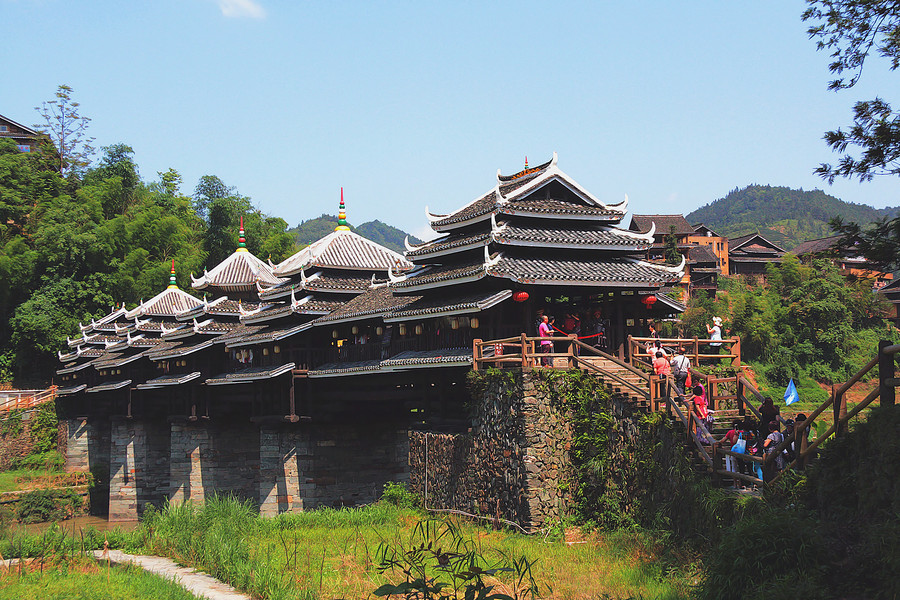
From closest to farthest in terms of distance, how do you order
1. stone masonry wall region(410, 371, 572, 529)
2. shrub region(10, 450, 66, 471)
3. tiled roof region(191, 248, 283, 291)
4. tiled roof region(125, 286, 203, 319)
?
stone masonry wall region(410, 371, 572, 529) → tiled roof region(191, 248, 283, 291) → tiled roof region(125, 286, 203, 319) → shrub region(10, 450, 66, 471)

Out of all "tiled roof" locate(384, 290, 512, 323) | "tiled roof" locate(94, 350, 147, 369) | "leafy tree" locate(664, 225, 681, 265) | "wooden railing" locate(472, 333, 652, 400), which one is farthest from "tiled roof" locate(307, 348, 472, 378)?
"leafy tree" locate(664, 225, 681, 265)

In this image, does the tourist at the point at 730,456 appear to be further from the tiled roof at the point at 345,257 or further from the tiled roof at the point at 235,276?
the tiled roof at the point at 235,276

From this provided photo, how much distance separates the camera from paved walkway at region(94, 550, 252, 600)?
14262mm

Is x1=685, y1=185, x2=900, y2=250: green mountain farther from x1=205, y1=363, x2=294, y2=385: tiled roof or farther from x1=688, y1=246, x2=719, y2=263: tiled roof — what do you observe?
x1=205, y1=363, x2=294, y2=385: tiled roof

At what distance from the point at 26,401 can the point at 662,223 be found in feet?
167

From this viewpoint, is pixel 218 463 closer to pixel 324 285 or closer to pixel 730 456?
pixel 324 285

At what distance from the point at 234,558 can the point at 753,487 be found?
9.74 m

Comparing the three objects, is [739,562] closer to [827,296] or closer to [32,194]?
[827,296]

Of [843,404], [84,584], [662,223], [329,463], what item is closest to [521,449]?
[843,404]

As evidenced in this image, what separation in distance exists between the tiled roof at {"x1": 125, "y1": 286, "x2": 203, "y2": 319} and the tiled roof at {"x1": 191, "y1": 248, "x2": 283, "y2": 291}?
4.77 m

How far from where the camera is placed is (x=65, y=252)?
5788 cm

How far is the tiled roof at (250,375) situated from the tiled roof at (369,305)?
2.03 meters

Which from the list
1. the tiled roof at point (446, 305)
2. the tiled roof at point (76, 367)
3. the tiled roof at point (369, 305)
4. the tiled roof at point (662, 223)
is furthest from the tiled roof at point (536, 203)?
the tiled roof at point (662, 223)

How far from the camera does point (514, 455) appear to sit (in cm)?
1770
